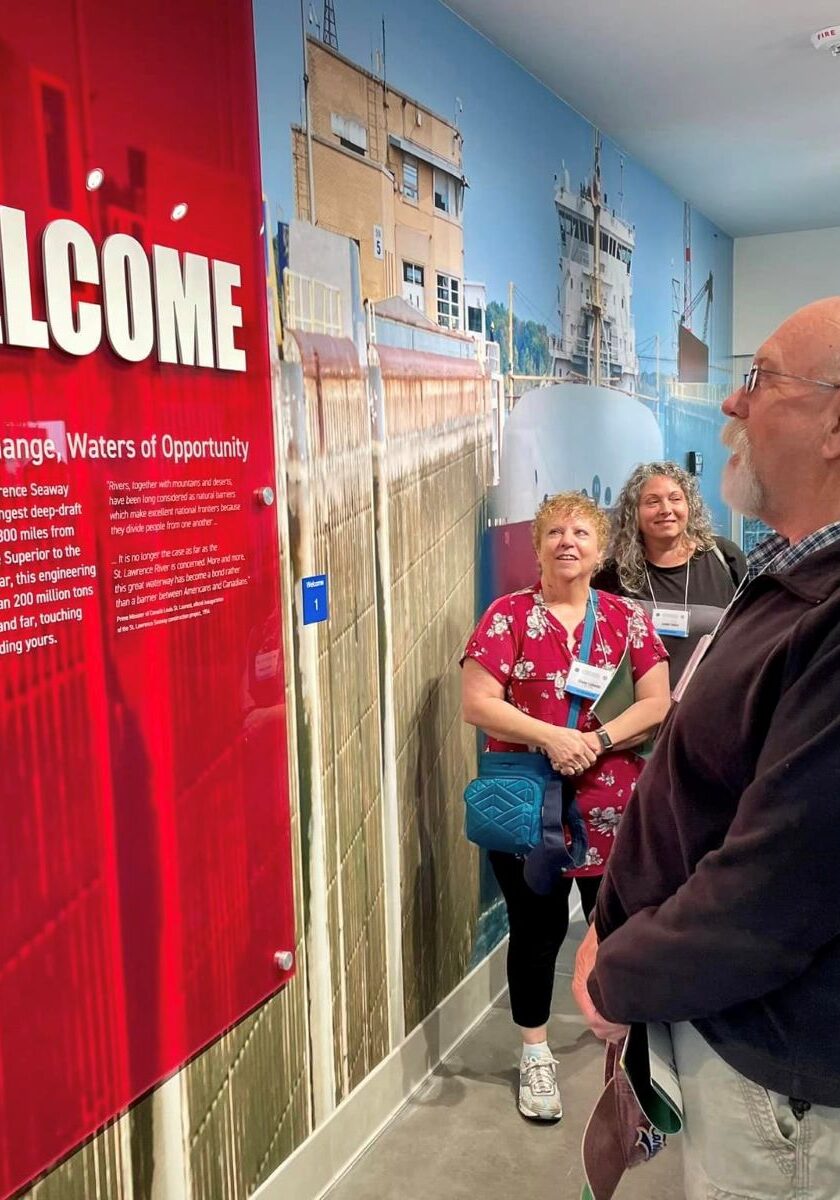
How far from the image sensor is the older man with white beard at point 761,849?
1.03m

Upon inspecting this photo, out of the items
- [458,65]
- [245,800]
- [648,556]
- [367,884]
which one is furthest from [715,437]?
[245,800]

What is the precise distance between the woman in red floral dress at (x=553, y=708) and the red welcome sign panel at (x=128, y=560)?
2.37 feet

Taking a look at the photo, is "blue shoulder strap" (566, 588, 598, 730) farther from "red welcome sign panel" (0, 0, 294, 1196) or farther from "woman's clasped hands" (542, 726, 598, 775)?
"red welcome sign panel" (0, 0, 294, 1196)

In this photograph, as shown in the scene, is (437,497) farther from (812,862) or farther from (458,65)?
(812,862)

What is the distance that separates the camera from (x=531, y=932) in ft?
8.47

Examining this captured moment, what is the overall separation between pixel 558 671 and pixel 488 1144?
117cm

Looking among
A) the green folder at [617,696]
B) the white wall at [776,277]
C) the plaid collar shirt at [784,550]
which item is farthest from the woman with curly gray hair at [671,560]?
the white wall at [776,277]

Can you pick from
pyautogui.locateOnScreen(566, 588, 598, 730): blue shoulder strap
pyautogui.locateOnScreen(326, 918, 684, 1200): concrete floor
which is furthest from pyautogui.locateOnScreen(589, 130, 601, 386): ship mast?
pyautogui.locateOnScreen(326, 918, 684, 1200): concrete floor

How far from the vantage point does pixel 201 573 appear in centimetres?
175

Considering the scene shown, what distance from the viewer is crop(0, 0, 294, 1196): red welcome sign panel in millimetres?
1402

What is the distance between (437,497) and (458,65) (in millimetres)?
1205

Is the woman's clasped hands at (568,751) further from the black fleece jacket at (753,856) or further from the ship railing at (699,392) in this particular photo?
the ship railing at (699,392)

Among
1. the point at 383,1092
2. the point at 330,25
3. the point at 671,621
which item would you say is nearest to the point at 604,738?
the point at 671,621

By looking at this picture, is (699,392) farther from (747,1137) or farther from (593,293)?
(747,1137)
